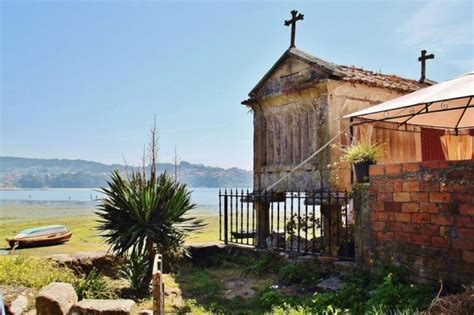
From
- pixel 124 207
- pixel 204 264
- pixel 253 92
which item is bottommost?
pixel 204 264

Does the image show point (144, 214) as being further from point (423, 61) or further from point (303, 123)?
point (423, 61)

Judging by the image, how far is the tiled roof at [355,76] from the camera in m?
8.44

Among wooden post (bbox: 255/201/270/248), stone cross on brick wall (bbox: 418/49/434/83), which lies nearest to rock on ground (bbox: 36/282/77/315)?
wooden post (bbox: 255/201/270/248)

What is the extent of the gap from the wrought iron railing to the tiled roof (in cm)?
247

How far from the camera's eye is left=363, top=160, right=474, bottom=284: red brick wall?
5289 mm

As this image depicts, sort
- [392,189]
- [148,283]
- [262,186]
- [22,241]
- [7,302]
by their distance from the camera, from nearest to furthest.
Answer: [7,302]
[392,189]
[148,283]
[262,186]
[22,241]

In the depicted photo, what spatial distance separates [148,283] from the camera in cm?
713

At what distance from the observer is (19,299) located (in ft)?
17.1

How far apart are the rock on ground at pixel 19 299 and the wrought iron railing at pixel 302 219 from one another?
4.92 meters

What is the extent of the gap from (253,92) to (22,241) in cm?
783

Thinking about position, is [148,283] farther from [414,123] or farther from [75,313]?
[414,123]

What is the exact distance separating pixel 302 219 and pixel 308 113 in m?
2.47

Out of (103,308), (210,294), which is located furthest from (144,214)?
(103,308)

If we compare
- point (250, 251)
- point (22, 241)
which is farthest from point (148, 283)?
A: point (22, 241)
